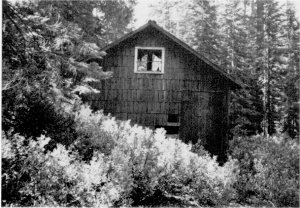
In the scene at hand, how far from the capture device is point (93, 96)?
1297 centimetres

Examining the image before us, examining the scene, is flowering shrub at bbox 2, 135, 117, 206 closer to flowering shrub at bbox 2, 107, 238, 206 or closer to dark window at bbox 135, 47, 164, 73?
flowering shrub at bbox 2, 107, 238, 206

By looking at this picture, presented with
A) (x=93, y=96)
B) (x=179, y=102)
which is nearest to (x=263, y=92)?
(x=179, y=102)

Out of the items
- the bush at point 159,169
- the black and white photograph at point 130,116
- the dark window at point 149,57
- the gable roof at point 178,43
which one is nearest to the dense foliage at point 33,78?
the black and white photograph at point 130,116

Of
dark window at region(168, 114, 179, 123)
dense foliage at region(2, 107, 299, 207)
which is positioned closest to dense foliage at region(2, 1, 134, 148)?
dense foliage at region(2, 107, 299, 207)

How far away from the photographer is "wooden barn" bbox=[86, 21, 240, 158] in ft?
42.5

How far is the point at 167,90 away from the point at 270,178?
18.6 ft

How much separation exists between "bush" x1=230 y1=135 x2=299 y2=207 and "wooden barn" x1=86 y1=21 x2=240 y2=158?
2.60 meters

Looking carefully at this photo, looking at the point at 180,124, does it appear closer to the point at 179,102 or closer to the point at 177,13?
the point at 179,102

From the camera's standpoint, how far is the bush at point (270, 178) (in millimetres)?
9125

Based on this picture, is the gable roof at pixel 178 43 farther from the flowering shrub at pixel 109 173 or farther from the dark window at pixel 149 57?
the flowering shrub at pixel 109 173

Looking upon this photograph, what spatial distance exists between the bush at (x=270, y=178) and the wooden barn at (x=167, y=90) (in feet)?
8.54

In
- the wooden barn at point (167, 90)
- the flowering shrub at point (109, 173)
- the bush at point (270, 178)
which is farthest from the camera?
the wooden barn at point (167, 90)

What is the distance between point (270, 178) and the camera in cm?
955

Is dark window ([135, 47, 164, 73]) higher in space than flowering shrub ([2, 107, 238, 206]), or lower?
higher
